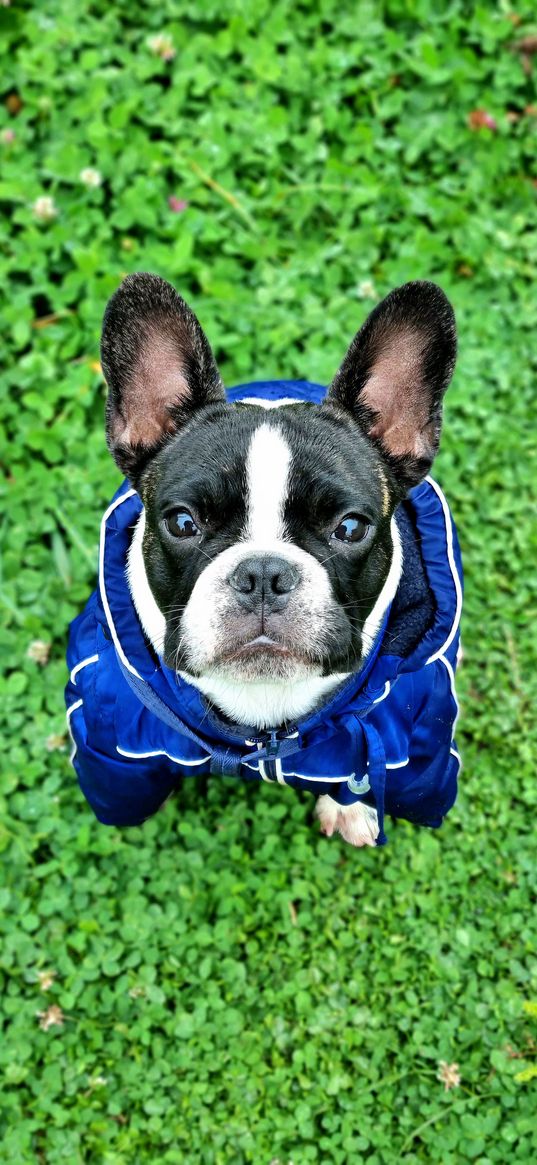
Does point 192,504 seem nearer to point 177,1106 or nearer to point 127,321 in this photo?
point 127,321

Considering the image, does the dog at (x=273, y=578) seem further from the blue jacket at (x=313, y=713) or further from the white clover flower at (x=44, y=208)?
the white clover flower at (x=44, y=208)

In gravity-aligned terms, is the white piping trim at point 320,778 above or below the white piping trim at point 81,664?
below

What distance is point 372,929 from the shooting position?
3543 mm

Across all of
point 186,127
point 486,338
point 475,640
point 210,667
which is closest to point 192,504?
point 210,667

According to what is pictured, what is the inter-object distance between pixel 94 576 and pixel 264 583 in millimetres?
1782

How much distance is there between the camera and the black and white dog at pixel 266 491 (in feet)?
7.79

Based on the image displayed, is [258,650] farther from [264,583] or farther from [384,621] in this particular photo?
[384,621]

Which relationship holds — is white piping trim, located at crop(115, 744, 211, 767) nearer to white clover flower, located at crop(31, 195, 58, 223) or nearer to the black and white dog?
the black and white dog

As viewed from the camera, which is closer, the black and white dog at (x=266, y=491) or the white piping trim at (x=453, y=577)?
the black and white dog at (x=266, y=491)

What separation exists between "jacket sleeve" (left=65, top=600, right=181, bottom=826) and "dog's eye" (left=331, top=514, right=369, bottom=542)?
0.83 metres

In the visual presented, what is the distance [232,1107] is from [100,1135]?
423 millimetres

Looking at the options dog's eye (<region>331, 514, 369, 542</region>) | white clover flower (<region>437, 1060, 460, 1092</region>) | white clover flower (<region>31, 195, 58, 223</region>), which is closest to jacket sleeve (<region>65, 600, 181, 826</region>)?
dog's eye (<region>331, 514, 369, 542</region>)

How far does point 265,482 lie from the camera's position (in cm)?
247

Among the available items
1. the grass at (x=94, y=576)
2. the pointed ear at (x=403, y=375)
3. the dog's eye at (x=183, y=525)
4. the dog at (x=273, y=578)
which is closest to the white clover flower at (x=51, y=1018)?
the grass at (x=94, y=576)
